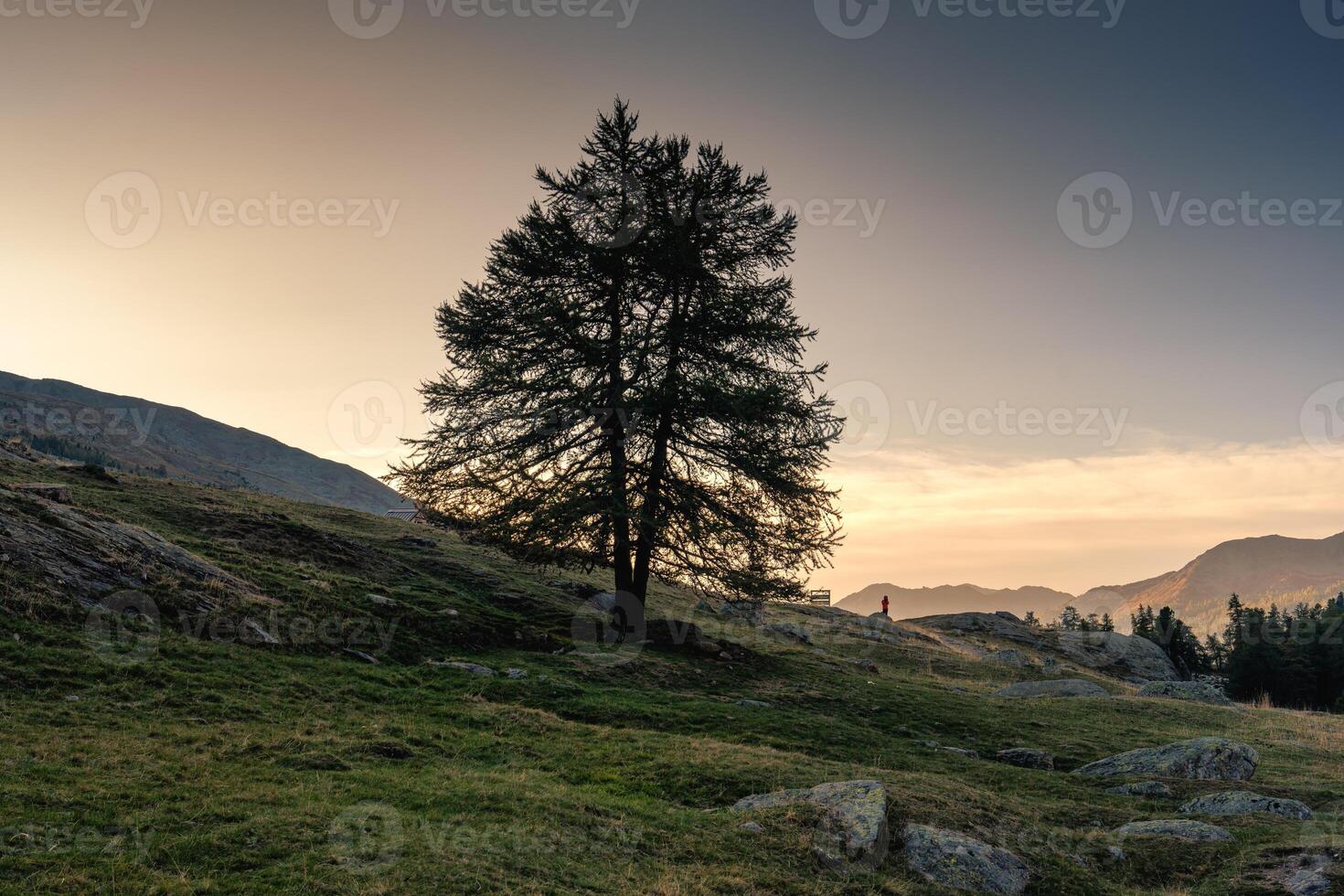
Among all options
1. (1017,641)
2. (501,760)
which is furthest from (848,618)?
(501,760)

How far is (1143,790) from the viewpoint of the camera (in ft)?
49.3

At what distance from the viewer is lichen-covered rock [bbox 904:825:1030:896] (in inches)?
373

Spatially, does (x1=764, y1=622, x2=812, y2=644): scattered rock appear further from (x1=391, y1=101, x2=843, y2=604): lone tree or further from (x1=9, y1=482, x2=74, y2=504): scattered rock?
(x1=9, y1=482, x2=74, y2=504): scattered rock

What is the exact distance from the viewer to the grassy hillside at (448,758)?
26.1 feet

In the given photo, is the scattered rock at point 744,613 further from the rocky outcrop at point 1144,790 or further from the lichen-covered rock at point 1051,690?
the rocky outcrop at point 1144,790

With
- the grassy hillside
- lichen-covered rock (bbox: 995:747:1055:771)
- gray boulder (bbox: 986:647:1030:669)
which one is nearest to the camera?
the grassy hillside

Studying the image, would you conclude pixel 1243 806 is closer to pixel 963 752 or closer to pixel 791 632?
pixel 963 752

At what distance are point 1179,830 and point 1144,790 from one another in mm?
3593

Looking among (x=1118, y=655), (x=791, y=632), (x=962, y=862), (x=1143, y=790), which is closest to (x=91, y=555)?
(x=962, y=862)

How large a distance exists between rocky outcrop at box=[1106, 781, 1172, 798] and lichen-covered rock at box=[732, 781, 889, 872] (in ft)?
25.0

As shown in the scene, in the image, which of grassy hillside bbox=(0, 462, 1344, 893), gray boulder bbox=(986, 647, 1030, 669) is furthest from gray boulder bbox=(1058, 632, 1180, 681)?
grassy hillside bbox=(0, 462, 1344, 893)

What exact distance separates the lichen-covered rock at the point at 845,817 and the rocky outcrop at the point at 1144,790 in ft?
25.0

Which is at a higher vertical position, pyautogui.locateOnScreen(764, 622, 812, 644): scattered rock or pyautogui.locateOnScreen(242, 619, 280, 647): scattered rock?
pyautogui.locateOnScreen(242, 619, 280, 647): scattered rock

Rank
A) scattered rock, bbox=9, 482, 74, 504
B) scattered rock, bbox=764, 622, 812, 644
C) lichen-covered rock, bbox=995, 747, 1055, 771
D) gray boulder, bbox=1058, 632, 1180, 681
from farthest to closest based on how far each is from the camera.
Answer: gray boulder, bbox=1058, 632, 1180, 681, scattered rock, bbox=764, 622, 812, 644, lichen-covered rock, bbox=995, 747, 1055, 771, scattered rock, bbox=9, 482, 74, 504
